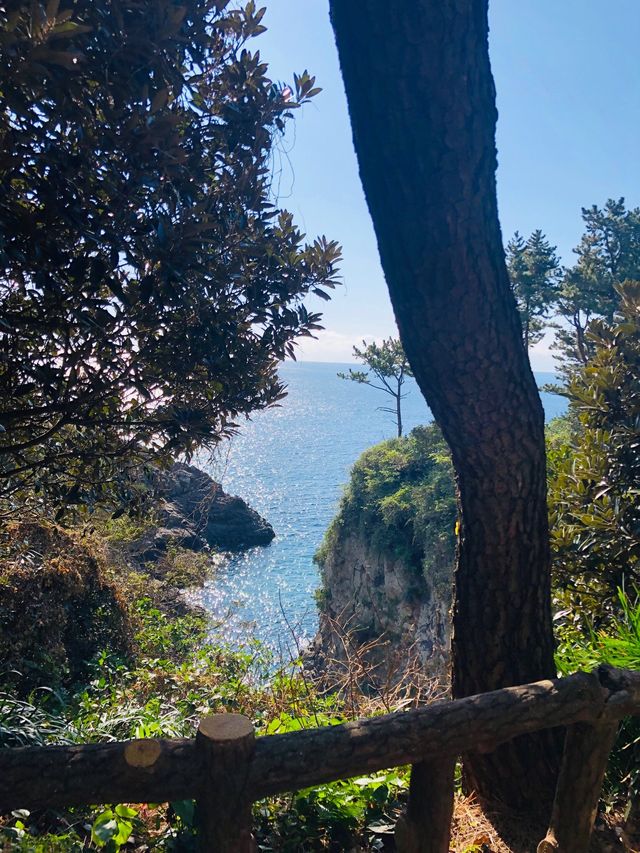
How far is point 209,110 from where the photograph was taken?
2.44 meters

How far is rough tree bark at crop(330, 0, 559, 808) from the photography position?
210 cm

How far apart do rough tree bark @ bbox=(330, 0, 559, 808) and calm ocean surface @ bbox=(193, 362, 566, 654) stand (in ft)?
3.14

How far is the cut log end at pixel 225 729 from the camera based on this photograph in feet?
5.15

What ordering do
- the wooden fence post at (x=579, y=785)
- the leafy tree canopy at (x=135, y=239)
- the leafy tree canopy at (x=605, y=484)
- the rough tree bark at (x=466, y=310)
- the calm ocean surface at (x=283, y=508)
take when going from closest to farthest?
the leafy tree canopy at (x=135, y=239) < the wooden fence post at (x=579, y=785) < the rough tree bark at (x=466, y=310) < the leafy tree canopy at (x=605, y=484) < the calm ocean surface at (x=283, y=508)

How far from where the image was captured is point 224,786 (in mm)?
1571

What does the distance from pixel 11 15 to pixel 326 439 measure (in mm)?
70301

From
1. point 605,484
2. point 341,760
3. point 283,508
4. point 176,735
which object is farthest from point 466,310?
point 283,508

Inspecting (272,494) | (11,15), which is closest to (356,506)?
(11,15)

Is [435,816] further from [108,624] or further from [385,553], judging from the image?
[385,553]

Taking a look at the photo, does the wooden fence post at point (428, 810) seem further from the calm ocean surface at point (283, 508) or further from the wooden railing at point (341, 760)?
the calm ocean surface at point (283, 508)

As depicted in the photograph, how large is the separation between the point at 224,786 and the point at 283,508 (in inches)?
1363

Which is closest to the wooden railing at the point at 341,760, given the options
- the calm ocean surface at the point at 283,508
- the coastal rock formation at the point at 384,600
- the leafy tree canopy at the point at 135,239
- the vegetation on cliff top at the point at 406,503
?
the leafy tree canopy at the point at 135,239

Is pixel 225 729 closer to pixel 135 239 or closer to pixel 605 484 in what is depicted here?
pixel 135 239

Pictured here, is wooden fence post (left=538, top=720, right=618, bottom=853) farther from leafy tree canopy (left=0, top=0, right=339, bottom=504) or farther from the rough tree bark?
leafy tree canopy (left=0, top=0, right=339, bottom=504)
